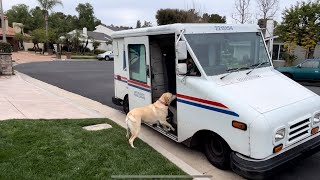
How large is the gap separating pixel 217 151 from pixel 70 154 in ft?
8.50

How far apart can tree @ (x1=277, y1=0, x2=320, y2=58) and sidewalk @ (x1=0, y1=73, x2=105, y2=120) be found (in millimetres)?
17996

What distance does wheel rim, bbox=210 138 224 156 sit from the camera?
16.1ft

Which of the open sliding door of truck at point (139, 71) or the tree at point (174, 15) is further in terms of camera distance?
the tree at point (174, 15)

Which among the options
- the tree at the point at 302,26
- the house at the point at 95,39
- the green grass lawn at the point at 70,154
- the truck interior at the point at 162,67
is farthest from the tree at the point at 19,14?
the truck interior at the point at 162,67

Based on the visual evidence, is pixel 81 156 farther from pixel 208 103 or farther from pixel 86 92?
pixel 86 92

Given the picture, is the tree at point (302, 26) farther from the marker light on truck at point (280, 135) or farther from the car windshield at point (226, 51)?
the marker light on truck at point (280, 135)

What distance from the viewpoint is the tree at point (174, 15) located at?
2992 centimetres

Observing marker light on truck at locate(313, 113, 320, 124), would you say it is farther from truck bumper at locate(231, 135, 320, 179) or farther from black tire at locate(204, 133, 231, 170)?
black tire at locate(204, 133, 231, 170)

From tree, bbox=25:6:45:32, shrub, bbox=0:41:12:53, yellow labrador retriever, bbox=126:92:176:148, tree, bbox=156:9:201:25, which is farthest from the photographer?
tree, bbox=25:6:45:32

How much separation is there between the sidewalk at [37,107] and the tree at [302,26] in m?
18.0

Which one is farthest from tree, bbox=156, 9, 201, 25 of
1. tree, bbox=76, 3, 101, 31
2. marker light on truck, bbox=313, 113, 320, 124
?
tree, bbox=76, 3, 101, 31

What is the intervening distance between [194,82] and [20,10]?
83.9 m

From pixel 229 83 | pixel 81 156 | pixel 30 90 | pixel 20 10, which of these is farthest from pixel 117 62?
pixel 20 10

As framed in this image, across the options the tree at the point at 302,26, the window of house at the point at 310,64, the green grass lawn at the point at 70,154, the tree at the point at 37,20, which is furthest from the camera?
the tree at the point at 37,20
